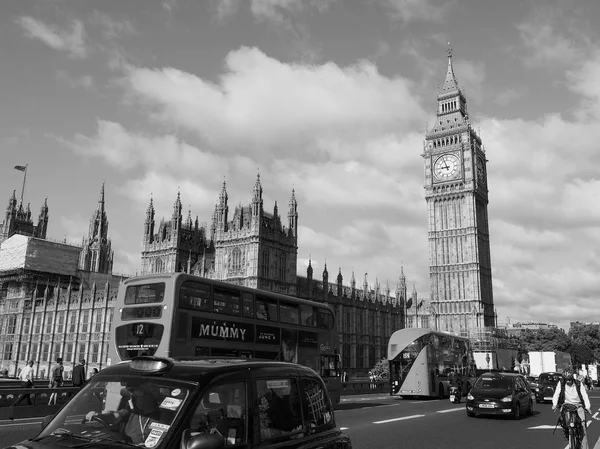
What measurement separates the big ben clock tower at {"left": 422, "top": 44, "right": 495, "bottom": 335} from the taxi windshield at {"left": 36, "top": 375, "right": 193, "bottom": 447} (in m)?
88.7

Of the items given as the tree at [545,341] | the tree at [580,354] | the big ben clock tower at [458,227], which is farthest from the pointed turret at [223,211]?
the tree at [580,354]

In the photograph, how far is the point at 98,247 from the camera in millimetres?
105500

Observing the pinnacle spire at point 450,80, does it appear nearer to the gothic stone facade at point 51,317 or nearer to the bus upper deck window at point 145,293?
the gothic stone facade at point 51,317

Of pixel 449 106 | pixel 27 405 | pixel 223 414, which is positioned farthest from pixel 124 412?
pixel 449 106

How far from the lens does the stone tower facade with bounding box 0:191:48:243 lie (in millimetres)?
105000

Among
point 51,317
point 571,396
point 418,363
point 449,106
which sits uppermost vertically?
point 449,106

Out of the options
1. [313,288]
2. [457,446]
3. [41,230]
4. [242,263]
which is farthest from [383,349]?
[457,446]

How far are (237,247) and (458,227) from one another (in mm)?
42481

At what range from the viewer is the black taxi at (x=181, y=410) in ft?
14.1

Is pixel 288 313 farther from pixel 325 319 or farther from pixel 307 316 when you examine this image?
pixel 325 319

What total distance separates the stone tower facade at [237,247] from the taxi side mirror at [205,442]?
60.4 m

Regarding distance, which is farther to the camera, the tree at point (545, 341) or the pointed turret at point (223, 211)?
the tree at point (545, 341)

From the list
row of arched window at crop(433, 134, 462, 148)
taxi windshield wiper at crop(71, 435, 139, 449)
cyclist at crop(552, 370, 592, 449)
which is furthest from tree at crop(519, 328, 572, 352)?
taxi windshield wiper at crop(71, 435, 139, 449)

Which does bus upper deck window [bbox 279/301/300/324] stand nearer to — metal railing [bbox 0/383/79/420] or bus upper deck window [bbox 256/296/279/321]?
bus upper deck window [bbox 256/296/279/321]
